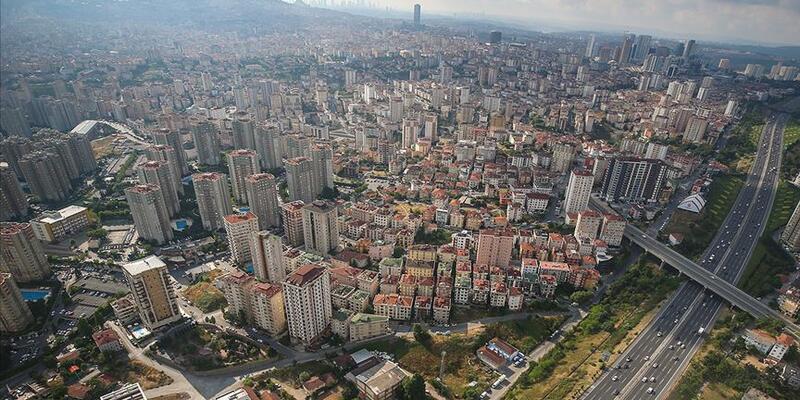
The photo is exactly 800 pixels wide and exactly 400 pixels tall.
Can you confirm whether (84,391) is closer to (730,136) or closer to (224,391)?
Answer: (224,391)

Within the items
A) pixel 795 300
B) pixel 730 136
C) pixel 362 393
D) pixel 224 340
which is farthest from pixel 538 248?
pixel 730 136

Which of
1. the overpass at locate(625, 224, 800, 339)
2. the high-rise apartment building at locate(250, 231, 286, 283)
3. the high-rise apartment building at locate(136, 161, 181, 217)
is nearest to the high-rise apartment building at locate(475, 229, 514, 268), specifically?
the overpass at locate(625, 224, 800, 339)

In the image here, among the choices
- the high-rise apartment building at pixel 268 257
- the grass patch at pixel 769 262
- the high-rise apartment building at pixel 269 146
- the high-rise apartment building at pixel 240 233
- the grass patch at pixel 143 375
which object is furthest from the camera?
the high-rise apartment building at pixel 269 146

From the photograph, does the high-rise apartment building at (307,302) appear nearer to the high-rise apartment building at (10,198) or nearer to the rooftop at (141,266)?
the rooftop at (141,266)

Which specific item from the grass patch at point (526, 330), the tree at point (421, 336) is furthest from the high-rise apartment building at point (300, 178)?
the grass patch at point (526, 330)

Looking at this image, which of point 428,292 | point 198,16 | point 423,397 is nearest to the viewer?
point 423,397
